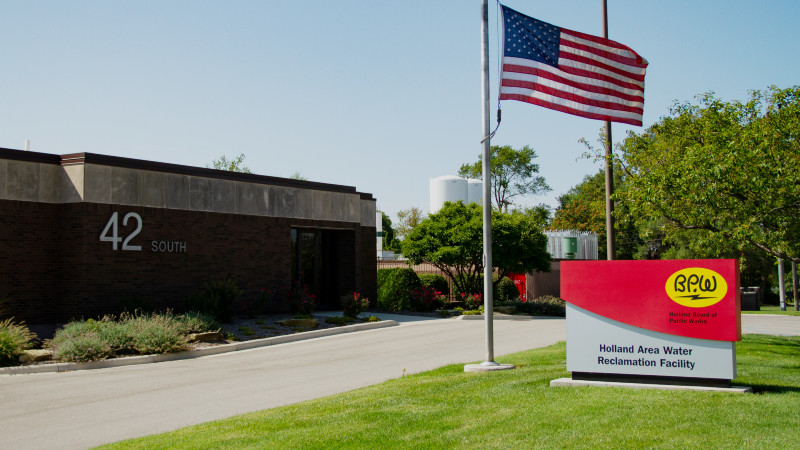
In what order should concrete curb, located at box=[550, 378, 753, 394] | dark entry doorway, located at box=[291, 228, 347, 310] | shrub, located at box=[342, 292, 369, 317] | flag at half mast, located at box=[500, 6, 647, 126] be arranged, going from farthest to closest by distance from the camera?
dark entry doorway, located at box=[291, 228, 347, 310], shrub, located at box=[342, 292, 369, 317], flag at half mast, located at box=[500, 6, 647, 126], concrete curb, located at box=[550, 378, 753, 394]

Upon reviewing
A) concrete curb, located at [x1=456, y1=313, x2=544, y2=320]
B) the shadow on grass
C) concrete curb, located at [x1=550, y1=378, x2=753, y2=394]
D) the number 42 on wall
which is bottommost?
concrete curb, located at [x1=456, y1=313, x2=544, y2=320]

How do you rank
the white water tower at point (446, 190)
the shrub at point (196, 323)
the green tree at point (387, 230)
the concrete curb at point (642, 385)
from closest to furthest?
the concrete curb at point (642, 385)
the shrub at point (196, 323)
the white water tower at point (446, 190)
the green tree at point (387, 230)

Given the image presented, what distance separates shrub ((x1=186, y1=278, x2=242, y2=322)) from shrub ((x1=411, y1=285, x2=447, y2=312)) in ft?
30.2

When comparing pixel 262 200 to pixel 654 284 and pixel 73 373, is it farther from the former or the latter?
pixel 654 284

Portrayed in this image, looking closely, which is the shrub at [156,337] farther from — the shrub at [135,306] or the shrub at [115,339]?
the shrub at [135,306]

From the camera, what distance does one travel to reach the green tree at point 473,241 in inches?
1117

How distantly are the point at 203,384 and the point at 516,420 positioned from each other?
22.7 feet

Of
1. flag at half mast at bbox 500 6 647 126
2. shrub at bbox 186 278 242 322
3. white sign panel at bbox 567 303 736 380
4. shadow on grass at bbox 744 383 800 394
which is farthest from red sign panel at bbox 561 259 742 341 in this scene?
shrub at bbox 186 278 242 322

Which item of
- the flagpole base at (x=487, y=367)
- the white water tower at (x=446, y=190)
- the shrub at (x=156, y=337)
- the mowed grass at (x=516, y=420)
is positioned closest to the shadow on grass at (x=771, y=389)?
the mowed grass at (x=516, y=420)

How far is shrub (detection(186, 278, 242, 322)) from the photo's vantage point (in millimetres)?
19953

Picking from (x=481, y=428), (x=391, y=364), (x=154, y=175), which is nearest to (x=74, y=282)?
(x=154, y=175)

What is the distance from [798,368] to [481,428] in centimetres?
797

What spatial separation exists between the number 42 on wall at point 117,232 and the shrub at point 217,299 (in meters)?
2.17

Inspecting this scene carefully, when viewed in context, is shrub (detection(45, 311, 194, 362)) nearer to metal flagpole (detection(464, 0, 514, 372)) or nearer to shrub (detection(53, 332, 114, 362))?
shrub (detection(53, 332, 114, 362))
